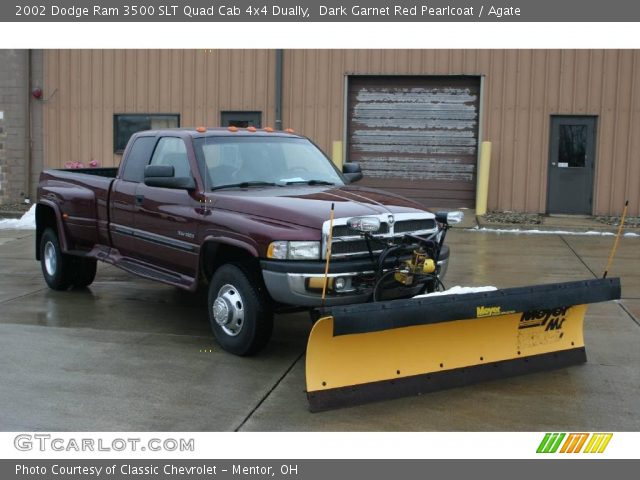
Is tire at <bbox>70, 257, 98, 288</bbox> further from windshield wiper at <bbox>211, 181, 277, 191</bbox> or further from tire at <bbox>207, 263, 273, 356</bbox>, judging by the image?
tire at <bbox>207, 263, 273, 356</bbox>

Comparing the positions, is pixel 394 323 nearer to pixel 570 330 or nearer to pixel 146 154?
pixel 570 330

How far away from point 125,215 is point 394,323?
3.69 m

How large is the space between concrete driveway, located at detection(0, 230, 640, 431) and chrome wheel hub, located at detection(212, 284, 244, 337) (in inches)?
10.0

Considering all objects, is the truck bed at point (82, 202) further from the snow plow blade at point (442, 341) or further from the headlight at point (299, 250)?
the snow plow blade at point (442, 341)

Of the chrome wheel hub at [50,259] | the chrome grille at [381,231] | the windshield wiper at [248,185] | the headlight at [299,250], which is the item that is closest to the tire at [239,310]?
the headlight at [299,250]

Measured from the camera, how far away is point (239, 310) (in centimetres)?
627

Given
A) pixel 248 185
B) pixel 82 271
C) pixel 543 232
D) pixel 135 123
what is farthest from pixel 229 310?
pixel 135 123

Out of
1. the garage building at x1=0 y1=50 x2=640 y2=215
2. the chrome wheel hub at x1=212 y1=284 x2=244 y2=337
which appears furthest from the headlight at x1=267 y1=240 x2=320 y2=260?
the garage building at x1=0 y1=50 x2=640 y2=215

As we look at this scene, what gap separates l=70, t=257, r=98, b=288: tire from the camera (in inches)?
363

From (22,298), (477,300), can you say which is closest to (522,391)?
(477,300)

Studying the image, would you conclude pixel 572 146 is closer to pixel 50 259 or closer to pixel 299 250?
pixel 50 259

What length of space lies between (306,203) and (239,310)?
1005mm

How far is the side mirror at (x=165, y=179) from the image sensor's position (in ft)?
22.5

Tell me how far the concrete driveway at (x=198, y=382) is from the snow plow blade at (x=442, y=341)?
13 cm
